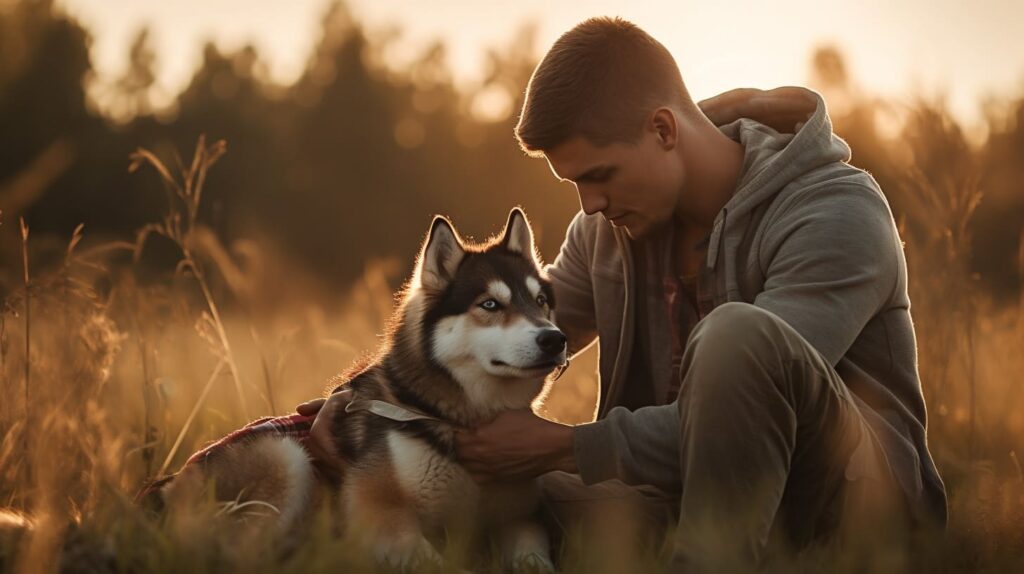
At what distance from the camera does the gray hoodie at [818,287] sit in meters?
3.21

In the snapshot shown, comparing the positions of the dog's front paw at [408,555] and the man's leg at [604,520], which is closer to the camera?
the man's leg at [604,520]

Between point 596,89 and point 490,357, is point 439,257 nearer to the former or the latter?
point 490,357

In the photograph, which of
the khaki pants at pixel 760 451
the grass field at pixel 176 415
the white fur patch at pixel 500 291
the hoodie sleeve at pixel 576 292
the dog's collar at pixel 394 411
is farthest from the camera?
the hoodie sleeve at pixel 576 292

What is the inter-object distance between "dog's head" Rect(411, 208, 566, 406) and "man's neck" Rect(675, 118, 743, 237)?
2.41ft

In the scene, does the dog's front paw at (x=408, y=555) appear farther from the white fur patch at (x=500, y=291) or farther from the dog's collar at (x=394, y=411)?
the white fur patch at (x=500, y=291)

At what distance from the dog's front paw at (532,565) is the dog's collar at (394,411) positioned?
60cm

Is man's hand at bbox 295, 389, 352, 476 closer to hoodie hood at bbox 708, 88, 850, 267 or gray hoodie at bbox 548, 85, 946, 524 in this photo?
gray hoodie at bbox 548, 85, 946, 524

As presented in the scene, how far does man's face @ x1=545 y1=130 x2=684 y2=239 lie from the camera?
3760 millimetres

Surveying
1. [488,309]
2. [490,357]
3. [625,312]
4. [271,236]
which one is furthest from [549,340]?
[271,236]

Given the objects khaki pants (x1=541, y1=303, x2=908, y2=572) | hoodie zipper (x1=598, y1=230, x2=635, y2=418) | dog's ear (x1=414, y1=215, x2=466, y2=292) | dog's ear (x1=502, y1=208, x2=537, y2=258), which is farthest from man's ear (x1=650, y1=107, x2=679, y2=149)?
khaki pants (x1=541, y1=303, x2=908, y2=572)

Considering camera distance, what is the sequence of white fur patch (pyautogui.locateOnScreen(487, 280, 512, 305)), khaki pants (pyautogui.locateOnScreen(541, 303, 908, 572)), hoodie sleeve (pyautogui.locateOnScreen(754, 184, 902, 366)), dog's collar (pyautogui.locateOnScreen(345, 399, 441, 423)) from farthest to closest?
1. white fur patch (pyautogui.locateOnScreen(487, 280, 512, 305))
2. dog's collar (pyautogui.locateOnScreen(345, 399, 441, 423))
3. hoodie sleeve (pyautogui.locateOnScreen(754, 184, 902, 366))
4. khaki pants (pyautogui.locateOnScreen(541, 303, 908, 572))

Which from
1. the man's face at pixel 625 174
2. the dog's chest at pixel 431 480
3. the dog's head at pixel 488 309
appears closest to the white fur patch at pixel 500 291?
the dog's head at pixel 488 309

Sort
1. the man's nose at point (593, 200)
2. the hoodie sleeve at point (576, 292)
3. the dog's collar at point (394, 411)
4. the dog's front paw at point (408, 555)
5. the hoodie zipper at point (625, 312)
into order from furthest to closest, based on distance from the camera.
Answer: the hoodie sleeve at point (576, 292) → the hoodie zipper at point (625, 312) → the man's nose at point (593, 200) → the dog's collar at point (394, 411) → the dog's front paw at point (408, 555)

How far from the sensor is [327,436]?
378 centimetres
